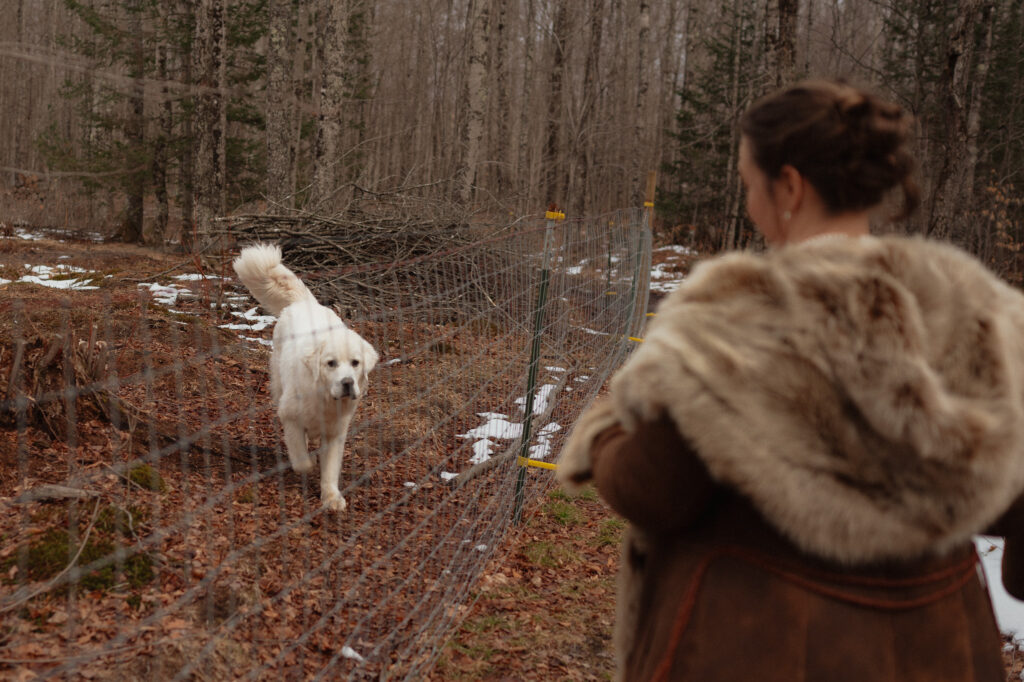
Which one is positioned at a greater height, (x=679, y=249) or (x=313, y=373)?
(x=679, y=249)

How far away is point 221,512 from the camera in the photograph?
4027 millimetres

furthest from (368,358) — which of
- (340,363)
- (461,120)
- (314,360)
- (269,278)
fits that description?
(461,120)

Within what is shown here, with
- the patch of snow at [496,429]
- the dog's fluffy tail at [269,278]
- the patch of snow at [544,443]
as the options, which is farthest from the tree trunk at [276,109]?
the patch of snow at [544,443]

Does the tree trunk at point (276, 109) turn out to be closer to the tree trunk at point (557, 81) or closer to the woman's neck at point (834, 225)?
the tree trunk at point (557, 81)

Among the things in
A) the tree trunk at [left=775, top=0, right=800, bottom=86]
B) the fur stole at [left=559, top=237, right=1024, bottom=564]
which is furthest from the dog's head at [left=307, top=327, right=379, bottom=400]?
the tree trunk at [left=775, top=0, right=800, bottom=86]

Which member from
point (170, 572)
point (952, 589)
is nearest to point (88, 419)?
point (170, 572)

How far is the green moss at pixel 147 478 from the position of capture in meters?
3.66

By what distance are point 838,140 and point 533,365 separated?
9.89ft

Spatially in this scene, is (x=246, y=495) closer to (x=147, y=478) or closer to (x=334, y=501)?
(x=334, y=501)

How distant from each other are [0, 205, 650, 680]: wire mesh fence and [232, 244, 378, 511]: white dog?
7.9 inches

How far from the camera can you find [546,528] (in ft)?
15.2

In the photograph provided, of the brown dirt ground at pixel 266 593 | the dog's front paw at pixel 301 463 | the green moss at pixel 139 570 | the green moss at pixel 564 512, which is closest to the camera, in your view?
the brown dirt ground at pixel 266 593

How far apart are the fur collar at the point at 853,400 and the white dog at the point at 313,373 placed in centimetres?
307

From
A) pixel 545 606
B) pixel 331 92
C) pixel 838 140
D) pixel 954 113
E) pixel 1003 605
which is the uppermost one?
pixel 331 92
